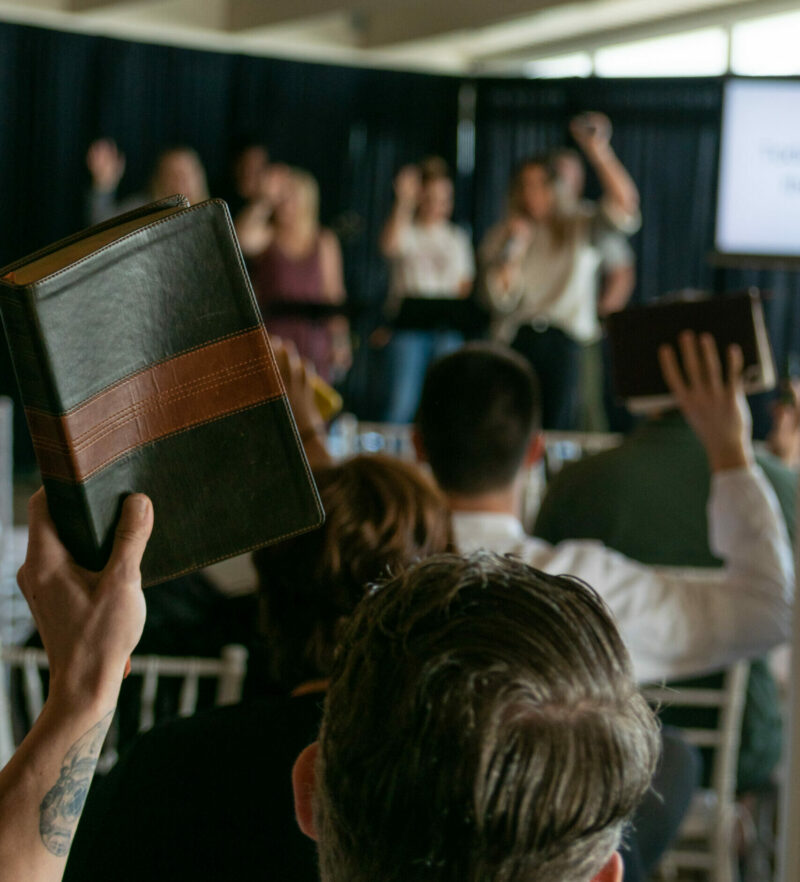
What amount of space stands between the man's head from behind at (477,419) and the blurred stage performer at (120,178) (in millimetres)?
4127

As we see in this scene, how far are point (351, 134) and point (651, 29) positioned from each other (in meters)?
2.19

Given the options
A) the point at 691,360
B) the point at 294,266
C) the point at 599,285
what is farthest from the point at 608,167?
the point at 691,360

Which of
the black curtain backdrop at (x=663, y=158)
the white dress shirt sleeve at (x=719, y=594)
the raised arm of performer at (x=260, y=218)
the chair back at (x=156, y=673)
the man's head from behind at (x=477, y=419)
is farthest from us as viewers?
the black curtain backdrop at (x=663, y=158)

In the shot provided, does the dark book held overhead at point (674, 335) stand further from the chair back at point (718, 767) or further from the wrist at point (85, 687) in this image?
the wrist at point (85, 687)

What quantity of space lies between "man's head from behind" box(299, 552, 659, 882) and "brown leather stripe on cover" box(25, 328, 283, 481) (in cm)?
17

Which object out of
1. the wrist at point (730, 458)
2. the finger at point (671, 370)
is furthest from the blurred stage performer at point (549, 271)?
the wrist at point (730, 458)

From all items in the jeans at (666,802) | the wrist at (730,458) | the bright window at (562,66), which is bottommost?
the jeans at (666,802)

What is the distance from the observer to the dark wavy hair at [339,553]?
1.17 metres

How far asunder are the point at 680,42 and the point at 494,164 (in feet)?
5.19

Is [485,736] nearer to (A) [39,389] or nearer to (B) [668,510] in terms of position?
(A) [39,389]

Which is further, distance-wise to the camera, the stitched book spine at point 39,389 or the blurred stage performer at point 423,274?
the blurred stage performer at point 423,274

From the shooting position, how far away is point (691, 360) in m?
1.49

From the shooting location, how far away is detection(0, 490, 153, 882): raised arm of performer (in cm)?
63

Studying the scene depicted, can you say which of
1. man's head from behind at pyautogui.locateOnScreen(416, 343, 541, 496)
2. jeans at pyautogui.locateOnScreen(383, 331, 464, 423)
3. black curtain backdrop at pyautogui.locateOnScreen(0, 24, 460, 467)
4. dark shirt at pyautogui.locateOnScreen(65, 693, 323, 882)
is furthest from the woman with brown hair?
jeans at pyautogui.locateOnScreen(383, 331, 464, 423)
